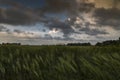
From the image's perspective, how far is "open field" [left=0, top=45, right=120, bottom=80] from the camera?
923 cm

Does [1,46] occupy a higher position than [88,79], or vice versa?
[1,46]

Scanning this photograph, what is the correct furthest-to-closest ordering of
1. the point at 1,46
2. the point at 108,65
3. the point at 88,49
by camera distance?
the point at 1,46 → the point at 88,49 → the point at 108,65

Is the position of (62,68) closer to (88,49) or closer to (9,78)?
(88,49)

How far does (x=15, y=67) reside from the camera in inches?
400

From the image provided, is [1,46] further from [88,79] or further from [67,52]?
[88,79]

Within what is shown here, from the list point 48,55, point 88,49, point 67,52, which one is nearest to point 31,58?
point 48,55

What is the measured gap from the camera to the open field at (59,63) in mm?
9234

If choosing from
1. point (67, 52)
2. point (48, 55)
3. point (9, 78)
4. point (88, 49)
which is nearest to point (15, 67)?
point (9, 78)

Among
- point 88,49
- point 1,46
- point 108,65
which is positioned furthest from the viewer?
point 1,46

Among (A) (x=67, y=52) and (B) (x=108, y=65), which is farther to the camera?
(A) (x=67, y=52)

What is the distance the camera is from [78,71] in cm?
958

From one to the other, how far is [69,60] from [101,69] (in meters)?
1.08

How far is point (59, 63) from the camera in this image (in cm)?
973

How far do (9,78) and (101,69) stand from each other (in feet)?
9.72
